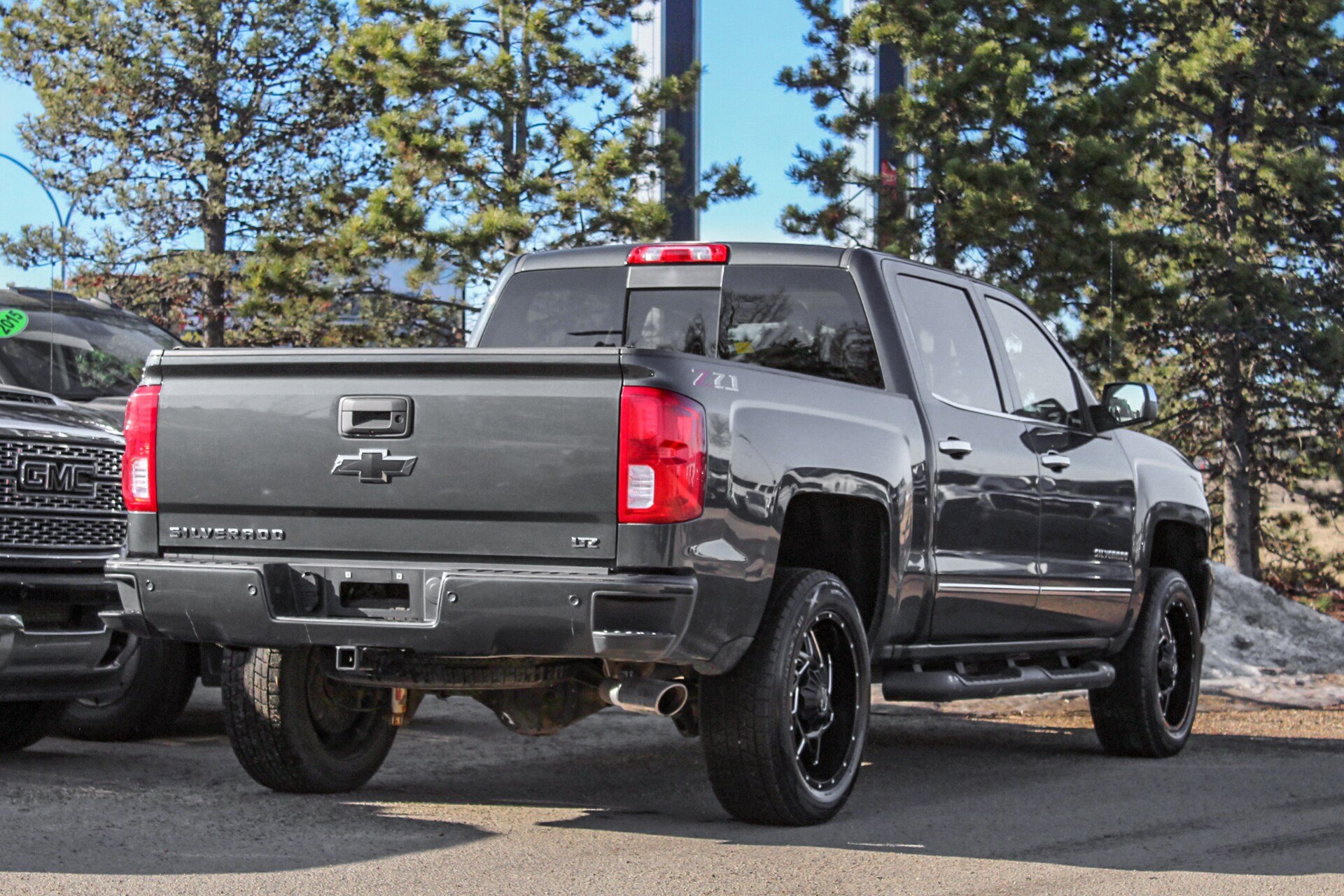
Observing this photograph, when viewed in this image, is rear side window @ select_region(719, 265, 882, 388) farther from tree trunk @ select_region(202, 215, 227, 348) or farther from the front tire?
tree trunk @ select_region(202, 215, 227, 348)

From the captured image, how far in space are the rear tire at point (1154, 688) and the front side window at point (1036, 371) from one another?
1143 millimetres

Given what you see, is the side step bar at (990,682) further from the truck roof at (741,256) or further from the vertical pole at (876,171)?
the vertical pole at (876,171)

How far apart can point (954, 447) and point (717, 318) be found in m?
1.06

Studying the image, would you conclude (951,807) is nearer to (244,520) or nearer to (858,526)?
(858,526)

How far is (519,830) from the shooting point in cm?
598

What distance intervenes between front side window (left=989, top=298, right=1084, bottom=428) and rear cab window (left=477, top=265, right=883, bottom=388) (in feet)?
3.95

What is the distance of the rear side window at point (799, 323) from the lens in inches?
273

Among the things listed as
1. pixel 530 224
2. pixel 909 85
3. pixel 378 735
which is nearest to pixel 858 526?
pixel 378 735

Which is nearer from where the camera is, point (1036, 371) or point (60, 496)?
point (60, 496)

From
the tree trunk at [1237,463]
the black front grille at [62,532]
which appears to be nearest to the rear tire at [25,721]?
the black front grille at [62,532]

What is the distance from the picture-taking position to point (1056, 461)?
7.88 m

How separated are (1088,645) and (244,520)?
163 inches

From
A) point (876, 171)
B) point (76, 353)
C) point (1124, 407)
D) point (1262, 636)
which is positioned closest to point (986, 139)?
point (876, 171)

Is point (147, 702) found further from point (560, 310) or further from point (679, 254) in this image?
point (679, 254)
